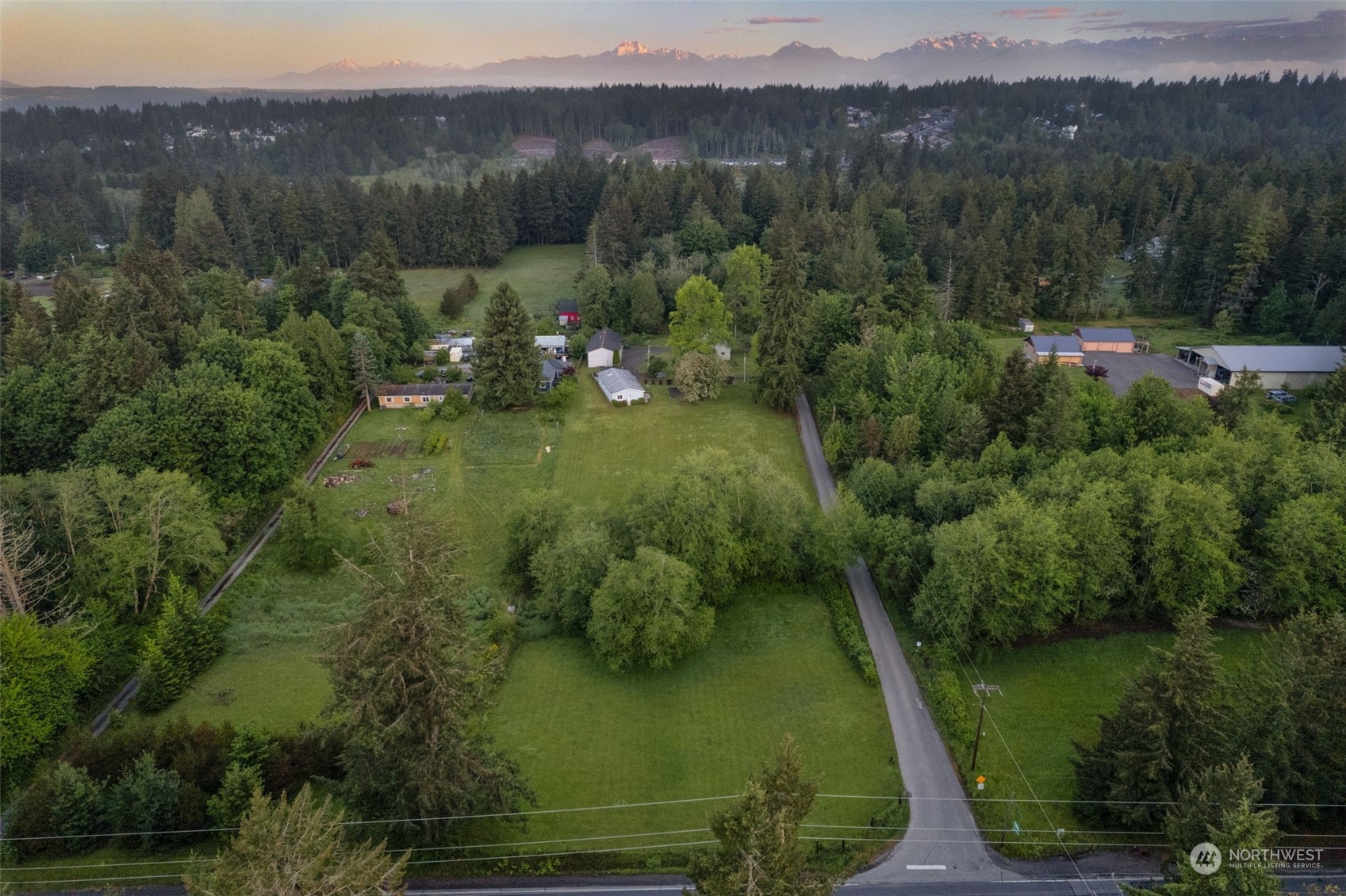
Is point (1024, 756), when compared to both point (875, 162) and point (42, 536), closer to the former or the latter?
point (42, 536)

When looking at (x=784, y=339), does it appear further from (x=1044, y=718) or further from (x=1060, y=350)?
(x=1044, y=718)

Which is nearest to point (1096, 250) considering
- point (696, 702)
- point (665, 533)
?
point (665, 533)

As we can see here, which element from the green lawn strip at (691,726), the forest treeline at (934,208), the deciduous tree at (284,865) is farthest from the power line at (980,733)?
the forest treeline at (934,208)

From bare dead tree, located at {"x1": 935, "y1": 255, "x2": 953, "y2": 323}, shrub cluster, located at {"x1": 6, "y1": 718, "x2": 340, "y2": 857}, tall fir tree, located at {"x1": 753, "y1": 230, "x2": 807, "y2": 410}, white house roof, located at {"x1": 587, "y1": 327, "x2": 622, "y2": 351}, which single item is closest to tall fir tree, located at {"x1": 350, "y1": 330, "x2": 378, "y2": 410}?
white house roof, located at {"x1": 587, "y1": 327, "x2": 622, "y2": 351}

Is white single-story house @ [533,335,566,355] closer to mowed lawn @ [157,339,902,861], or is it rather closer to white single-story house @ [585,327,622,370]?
white single-story house @ [585,327,622,370]

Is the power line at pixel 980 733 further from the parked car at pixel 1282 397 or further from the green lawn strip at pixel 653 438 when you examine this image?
the parked car at pixel 1282 397
